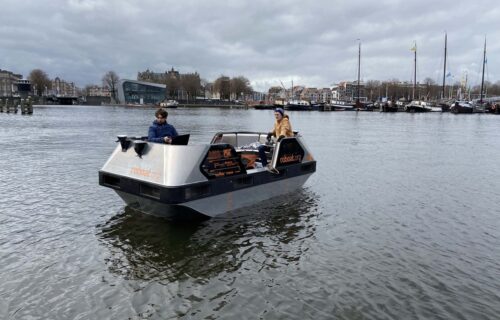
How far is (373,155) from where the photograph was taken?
20.1 m

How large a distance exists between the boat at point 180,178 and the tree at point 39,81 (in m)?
162

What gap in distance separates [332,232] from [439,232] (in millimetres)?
2194

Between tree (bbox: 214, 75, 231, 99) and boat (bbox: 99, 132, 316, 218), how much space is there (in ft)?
503

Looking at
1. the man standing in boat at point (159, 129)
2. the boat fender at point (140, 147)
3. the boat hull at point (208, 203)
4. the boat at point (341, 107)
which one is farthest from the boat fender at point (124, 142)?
the boat at point (341, 107)

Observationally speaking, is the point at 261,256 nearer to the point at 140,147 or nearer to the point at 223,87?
the point at 140,147

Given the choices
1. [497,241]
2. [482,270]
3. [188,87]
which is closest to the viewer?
[482,270]

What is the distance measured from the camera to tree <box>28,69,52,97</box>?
491ft

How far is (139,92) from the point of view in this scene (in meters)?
161

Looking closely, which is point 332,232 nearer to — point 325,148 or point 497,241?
point 497,241

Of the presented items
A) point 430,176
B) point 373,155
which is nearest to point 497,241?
point 430,176

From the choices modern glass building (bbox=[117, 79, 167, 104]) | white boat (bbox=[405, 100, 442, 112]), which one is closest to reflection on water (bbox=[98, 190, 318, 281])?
white boat (bbox=[405, 100, 442, 112])

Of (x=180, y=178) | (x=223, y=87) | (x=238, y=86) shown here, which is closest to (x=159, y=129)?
(x=180, y=178)

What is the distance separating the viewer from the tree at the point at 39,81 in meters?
150

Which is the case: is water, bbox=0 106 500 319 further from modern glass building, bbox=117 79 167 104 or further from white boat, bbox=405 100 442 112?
modern glass building, bbox=117 79 167 104
